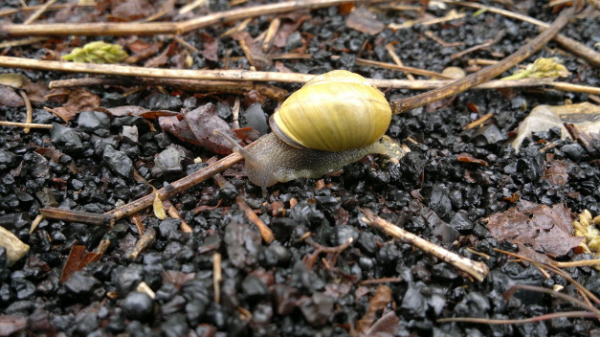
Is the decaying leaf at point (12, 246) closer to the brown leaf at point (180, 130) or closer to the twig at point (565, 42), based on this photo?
the brown leaf at point (180, 130)

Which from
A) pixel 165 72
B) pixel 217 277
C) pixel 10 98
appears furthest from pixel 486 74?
pixel 10 98

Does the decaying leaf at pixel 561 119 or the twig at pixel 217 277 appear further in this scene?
the decaying leaf at pixel 561 119

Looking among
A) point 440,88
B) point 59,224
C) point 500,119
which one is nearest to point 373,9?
point 440,88

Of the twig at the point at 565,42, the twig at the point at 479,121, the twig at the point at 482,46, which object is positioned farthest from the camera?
the twig at the point at 482,46

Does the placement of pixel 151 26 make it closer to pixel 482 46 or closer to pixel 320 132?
pixel 320 132

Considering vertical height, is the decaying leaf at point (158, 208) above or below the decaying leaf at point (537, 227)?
above

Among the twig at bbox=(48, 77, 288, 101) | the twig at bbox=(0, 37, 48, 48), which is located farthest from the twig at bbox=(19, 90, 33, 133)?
the twig at bbox=(0, 37, 48, 48)

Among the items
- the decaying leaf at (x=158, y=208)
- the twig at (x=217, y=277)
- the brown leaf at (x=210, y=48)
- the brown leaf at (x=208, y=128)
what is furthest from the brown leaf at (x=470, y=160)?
the brown leaf at (x=210, y=48)

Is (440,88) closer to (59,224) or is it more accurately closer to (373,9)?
(373,9)
